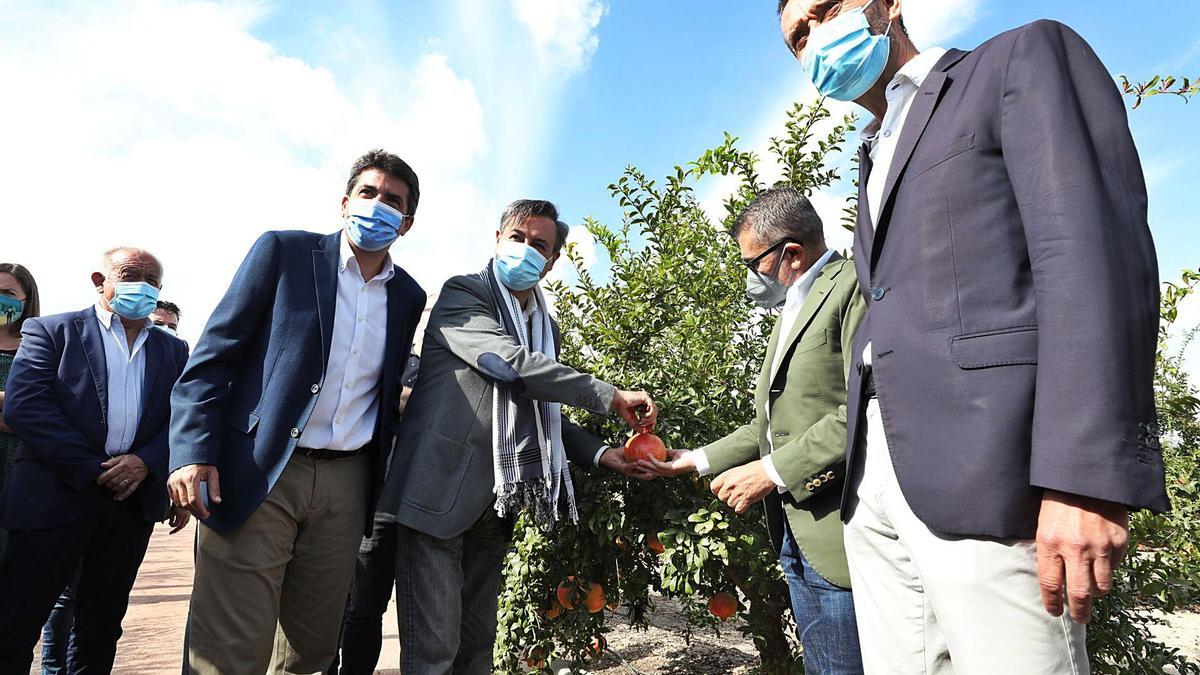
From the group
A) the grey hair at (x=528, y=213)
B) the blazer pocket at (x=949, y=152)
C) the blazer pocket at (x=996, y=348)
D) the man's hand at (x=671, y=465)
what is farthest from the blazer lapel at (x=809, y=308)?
the grey hair at (x=528, y=213)

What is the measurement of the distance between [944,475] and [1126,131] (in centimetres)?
64

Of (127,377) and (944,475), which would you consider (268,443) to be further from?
(944,475)

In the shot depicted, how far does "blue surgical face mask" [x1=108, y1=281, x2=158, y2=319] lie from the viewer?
3279 millimetres

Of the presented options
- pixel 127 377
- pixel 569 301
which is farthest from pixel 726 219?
pixel 127 377

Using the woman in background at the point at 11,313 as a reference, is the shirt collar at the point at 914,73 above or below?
above

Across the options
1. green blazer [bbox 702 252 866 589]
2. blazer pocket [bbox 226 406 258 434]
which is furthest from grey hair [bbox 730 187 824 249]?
blazer pocket [bbox 226 406 258 434]

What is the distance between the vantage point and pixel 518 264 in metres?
2.84

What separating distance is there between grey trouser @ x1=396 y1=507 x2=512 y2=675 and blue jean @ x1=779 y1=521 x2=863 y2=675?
108 cm

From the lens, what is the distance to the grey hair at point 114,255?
3.35 m

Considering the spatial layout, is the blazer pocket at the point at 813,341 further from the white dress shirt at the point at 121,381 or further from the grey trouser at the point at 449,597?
the white dress shirt at the point at 121,381

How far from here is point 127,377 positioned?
324 cm

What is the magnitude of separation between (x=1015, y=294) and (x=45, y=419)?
3.55 m

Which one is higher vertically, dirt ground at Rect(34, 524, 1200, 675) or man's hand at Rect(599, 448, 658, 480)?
man's hand at Rect(599, 448, 658, 480)

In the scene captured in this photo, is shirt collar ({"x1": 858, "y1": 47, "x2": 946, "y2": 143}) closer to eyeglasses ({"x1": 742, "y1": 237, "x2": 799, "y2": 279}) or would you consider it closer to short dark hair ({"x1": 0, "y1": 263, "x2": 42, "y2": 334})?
eyeglasses ({"x1": 742, "y1": 237, "x2": 799, "y2": 279})
